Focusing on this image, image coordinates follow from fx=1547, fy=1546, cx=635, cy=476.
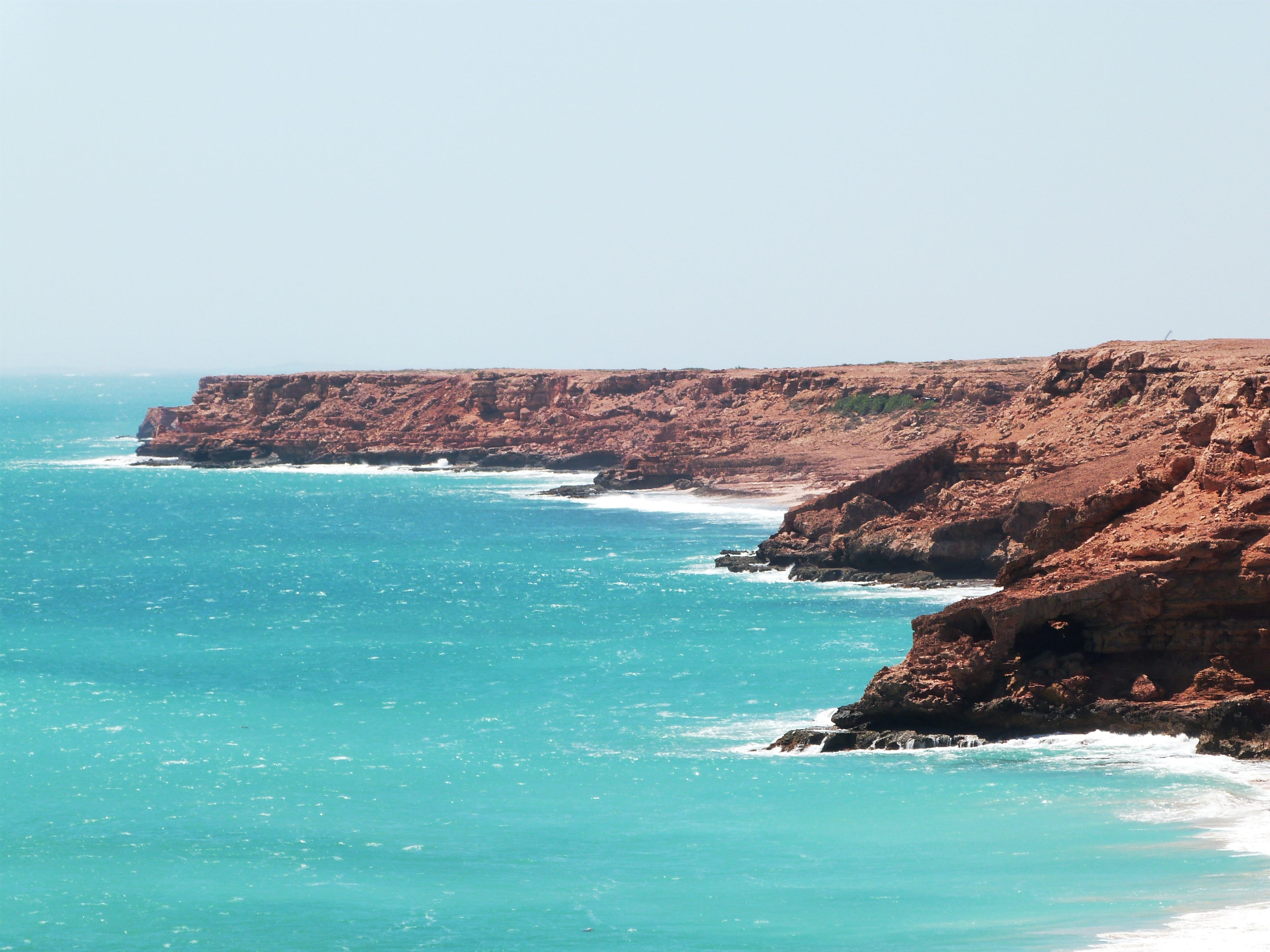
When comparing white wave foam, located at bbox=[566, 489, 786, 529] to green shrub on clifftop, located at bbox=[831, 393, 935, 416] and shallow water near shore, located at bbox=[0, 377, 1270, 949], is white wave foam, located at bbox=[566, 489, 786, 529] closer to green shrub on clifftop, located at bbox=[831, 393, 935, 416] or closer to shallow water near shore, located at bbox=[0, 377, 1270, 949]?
green shrub on clifftop, located at bbox=[831, 393, 935, 416]

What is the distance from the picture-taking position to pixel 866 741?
109 feet

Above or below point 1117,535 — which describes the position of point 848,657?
below

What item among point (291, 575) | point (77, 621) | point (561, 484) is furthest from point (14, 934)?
→ point (561, 484)

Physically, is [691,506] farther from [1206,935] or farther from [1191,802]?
[1206,935]

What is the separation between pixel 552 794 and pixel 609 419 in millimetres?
92642

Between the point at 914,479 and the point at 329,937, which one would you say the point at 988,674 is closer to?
the point at 329,937

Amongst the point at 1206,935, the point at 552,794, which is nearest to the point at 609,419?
the point at 552,794

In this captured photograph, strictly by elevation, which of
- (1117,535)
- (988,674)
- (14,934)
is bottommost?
(14,934)

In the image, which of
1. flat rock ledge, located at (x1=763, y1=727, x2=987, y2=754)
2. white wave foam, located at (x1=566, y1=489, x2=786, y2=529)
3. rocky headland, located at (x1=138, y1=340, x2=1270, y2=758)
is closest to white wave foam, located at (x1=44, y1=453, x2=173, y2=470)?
rocky headland, located at (x1=138, y1=340, x2=1270, y2=758)

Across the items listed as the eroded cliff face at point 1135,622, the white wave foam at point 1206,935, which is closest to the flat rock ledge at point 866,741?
the eroded cliff face at point 1135,622

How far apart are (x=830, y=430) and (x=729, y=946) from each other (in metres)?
85.9

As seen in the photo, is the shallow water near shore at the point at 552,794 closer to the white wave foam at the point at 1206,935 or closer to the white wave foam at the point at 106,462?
the white wave foam at the point at 1206,935

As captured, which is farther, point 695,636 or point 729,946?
point 695,636

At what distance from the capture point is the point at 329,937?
23.3m
